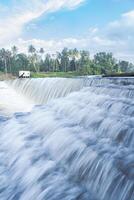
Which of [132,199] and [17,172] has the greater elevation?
[132,199]

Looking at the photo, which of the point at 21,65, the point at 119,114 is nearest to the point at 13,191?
the point at 119,114

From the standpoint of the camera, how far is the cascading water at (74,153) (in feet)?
20.1

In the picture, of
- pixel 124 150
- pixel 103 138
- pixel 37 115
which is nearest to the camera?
pixel 124 150

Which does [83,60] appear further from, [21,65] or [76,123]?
[76,123]

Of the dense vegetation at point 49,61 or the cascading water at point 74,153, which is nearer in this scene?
the cascading water at point 74,153

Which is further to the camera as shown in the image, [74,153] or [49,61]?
[49,61]

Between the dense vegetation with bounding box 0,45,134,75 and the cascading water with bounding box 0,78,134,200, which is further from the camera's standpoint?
the dense vegetation with bounding box 0,45,134,75

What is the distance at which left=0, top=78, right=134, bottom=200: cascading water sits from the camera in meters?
6.11

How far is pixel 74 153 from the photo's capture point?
301 inches

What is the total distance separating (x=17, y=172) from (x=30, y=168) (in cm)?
32

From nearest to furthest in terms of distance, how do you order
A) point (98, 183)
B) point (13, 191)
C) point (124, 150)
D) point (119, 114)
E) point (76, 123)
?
point (98, 183), point (124, 150), point (13, 191), point (119, 114), point (76, 123)

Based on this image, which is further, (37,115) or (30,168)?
(37,115)

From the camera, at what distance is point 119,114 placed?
9336mm

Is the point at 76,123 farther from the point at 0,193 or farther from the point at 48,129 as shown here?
the point at 0,193
